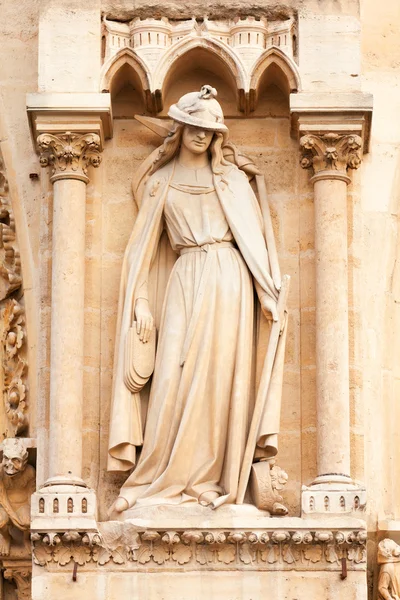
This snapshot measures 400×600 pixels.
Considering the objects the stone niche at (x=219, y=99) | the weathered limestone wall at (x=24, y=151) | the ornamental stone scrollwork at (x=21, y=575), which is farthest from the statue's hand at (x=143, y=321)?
the ornamental stone scrollwork at (x=21, y=575)

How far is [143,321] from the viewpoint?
1276 cm

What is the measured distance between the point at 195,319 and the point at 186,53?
5.25ft

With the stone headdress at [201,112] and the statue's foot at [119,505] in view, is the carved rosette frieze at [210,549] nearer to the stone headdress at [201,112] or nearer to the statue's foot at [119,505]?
the statue's foot at [119,505]

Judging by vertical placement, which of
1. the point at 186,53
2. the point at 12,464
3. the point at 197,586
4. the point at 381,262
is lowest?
the point at 197,586

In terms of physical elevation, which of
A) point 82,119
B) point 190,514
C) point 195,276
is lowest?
point 190,514

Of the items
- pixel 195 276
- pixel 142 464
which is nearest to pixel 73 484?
pixel 142 464

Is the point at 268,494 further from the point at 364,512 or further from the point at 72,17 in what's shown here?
the point at 72,17

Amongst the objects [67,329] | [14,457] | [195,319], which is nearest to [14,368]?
[14,457]

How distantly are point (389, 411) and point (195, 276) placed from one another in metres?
1.43

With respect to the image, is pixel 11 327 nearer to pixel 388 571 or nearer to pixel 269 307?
pixel 269 307

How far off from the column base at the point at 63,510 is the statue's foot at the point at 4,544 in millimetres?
788

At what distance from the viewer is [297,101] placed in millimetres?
12977

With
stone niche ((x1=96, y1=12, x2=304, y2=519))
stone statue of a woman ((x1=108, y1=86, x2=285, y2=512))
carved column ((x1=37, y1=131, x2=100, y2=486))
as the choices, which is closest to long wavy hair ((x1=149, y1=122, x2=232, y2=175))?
stone statue of a woman ((x1=108, y1=86, x2=285, y2=512))

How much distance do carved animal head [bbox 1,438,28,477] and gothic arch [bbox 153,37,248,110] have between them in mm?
2149
